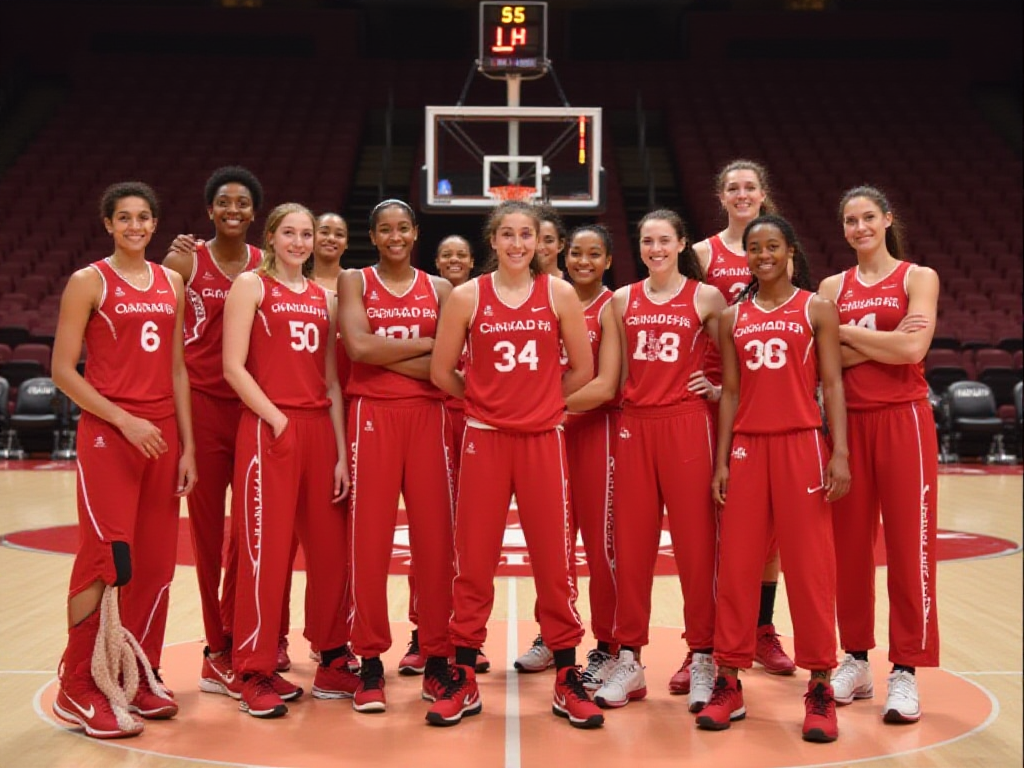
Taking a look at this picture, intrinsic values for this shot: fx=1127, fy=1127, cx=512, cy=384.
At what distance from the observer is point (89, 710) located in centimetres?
383

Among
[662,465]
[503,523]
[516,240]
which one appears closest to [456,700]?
[503,523]

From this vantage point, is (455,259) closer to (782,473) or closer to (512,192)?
(782,473)

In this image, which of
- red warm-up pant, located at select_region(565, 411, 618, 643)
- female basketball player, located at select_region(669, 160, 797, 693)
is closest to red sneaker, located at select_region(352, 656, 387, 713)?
red warm-up pant, located at select_region(565, 411, 618, 643)

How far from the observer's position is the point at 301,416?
4141 millimetres

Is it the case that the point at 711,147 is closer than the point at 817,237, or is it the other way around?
the point at 817,237

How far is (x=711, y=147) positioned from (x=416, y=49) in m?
6.70

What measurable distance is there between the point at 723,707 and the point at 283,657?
1.84 m

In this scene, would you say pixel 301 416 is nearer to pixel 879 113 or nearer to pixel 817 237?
pixel 817 237

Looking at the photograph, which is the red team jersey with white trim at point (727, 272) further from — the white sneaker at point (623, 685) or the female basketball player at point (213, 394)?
the female basketball player at point (213, 394)

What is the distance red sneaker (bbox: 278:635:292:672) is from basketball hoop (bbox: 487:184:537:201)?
766cm

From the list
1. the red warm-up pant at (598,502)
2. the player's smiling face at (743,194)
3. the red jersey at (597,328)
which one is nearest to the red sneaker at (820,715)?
the red warm-up pant at (598,502)

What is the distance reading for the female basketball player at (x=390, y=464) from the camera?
4.16m

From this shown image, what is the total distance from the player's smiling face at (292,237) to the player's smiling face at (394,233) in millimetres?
252

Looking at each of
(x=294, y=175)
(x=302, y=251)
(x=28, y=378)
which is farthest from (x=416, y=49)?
(x=302, y=251)
